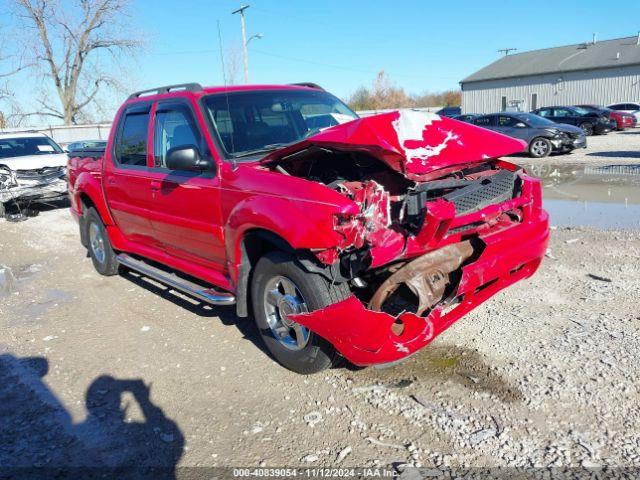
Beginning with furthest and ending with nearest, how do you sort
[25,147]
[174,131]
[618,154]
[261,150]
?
1. [618,154]
2. [25,147]
3. [174,131]
4. [261,150]

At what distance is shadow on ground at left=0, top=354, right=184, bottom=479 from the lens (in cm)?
304

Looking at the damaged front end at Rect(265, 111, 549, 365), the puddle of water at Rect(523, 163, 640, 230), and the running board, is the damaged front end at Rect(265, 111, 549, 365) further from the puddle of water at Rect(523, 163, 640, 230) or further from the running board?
the puddle of water at Rect(523, 163, 640, 230)

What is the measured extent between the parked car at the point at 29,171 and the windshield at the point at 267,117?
8.52 m

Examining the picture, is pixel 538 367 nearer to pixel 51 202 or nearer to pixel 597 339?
pixel 597 339

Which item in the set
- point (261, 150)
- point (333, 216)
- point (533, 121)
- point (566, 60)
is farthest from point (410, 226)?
point (566, 60)

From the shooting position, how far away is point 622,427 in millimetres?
3074

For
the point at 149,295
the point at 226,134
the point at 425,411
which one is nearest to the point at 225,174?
the point at 226,134

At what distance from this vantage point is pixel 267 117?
4688mm

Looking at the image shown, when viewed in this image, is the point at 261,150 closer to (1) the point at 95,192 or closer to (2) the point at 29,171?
(1) the point at 95,192

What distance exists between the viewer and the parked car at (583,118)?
26109 millimetres

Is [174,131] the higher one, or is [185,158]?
[174,131]

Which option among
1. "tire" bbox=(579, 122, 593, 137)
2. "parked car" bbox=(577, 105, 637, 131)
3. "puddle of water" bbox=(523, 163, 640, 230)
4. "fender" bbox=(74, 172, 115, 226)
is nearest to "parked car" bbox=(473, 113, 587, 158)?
"puddle of water" bbox=(523, 163, 640, 230)

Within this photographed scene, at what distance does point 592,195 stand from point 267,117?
8.05 meters

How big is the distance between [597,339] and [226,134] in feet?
10.9
